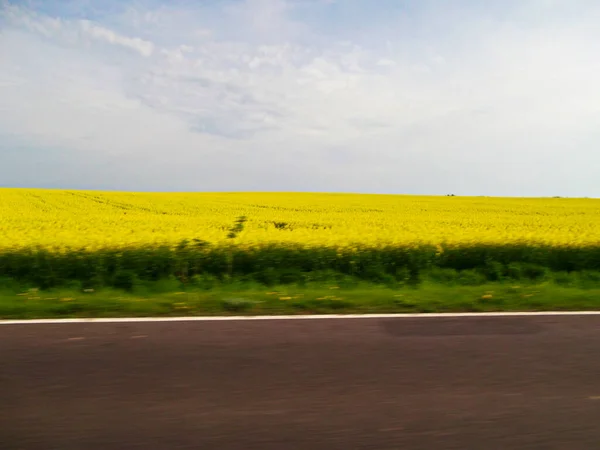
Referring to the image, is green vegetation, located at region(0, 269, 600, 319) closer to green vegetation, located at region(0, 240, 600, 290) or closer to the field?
the field

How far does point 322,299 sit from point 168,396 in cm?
370

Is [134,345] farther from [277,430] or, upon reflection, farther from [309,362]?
[277,430]

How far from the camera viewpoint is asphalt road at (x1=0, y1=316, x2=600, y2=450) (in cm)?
316

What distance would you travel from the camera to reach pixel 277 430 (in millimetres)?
3225

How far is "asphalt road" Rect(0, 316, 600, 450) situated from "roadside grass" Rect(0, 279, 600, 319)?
854 mm

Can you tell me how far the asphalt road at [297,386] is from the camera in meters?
3.16

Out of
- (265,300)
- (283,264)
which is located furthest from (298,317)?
(283,264)

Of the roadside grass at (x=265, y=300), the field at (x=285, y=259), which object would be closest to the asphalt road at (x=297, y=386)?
the roadside grass at (x=265, y=300)

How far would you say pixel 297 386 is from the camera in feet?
12.8

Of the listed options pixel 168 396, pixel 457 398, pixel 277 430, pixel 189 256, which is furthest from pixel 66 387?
pixel 189 256

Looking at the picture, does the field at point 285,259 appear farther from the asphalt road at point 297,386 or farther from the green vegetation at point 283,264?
the asphalt road at point 297,386

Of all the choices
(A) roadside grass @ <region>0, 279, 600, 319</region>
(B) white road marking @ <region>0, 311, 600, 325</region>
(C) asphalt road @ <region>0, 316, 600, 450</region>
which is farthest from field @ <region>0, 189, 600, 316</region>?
(C) asphalt road @ <region>0, 316, 600, 450</region>

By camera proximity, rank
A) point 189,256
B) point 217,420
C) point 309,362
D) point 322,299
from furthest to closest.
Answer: point 189,256, point 322,299, point 309,362, point 217,420

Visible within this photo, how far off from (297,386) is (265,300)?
324cm
